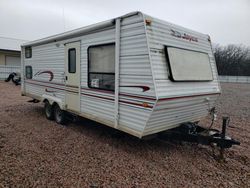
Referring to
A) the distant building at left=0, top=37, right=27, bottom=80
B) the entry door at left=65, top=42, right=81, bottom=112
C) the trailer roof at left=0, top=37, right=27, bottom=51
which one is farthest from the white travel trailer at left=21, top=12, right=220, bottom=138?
the trailer roof at left=0, top=37, right=27, bottom=51

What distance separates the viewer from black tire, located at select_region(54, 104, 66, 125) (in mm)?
6234

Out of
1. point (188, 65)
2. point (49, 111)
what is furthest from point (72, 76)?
point (188, 65)

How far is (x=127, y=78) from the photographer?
3.90m

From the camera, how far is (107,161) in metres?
3.93

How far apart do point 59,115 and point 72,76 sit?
1572 millimetres

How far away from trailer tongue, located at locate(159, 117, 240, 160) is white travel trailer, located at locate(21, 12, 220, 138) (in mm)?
200

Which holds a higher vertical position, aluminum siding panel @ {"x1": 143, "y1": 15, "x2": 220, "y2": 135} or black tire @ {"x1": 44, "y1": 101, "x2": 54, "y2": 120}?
A: aluminum siding panel @ {"x1": 143, "y1": 15, "x2": 220, "y2": 135}

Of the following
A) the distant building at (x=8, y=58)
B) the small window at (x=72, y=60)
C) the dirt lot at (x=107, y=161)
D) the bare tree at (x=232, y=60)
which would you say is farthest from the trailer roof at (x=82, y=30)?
the bare tree at (x=232, y=60)

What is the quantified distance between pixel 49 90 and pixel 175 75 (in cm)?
451

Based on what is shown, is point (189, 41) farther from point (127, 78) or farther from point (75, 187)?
point (75, 187)

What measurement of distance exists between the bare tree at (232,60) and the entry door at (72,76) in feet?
165

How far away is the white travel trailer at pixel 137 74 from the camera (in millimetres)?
3588

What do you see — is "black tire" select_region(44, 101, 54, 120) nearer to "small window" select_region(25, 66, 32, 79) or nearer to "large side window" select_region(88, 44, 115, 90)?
"small window" select_region(25, 66, 32, 79)

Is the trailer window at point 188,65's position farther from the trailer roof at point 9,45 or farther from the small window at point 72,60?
the trailer roof at point 9,45
